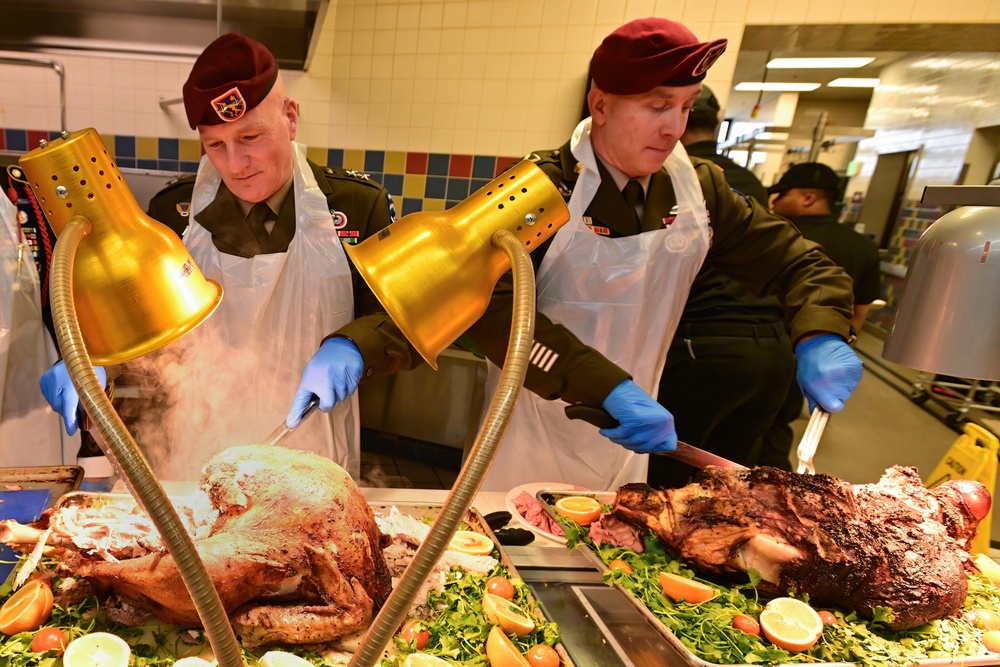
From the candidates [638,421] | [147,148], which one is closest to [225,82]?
[638,421]

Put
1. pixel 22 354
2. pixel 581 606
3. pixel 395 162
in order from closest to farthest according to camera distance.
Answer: pixel 581 606, pixel 22 354, pixel 395 162

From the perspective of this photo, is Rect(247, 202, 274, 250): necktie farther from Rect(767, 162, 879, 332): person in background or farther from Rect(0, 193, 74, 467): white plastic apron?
Rect(767, 162, 879, 332): person in background

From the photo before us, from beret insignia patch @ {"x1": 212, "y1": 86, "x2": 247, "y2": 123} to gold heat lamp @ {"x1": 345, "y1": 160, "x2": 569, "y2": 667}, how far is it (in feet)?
2.90

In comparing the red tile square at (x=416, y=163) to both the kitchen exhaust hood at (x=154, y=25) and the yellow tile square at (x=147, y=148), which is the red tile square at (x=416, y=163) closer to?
the kitchen exhaust hood at (x=154, y=25)

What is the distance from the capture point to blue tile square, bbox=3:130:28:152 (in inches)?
148

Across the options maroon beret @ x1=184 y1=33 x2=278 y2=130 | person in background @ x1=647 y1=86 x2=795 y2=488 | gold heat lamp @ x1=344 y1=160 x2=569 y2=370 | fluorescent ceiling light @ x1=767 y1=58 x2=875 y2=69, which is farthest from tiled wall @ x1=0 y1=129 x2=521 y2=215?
fluorescent ceiling light @ x1=767 y1=58 x2=875 y2=69

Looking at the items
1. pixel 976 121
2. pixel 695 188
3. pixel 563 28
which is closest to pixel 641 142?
pixel 695 188

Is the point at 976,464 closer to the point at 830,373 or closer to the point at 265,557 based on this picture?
the point at 830,373

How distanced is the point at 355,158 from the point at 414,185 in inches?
16.6

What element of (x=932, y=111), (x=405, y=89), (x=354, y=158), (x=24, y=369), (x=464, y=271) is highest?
(x=932, y=111)

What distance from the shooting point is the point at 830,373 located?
174 centimetres

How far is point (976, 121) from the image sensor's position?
5.13 metres

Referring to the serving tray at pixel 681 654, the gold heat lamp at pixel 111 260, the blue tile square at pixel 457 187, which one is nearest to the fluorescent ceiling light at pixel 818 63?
the blue tile square at pixel 457 187

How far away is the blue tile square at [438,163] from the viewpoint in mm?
3803
